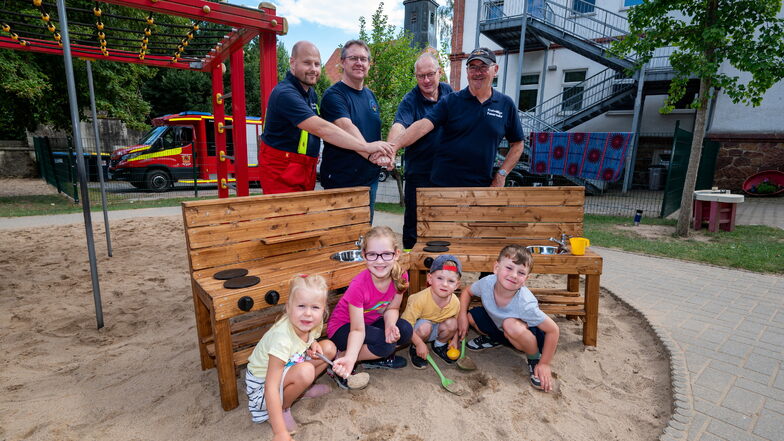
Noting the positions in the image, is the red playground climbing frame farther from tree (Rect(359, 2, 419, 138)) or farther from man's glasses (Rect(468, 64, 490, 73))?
tree (Rect(359, 2, 419, 138))

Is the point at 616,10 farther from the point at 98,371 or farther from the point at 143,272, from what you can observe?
the point at 98,371

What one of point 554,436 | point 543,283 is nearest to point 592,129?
point 543,283

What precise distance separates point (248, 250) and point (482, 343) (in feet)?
6.24

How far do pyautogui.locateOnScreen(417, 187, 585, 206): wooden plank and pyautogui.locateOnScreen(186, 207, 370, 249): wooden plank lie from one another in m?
0.62

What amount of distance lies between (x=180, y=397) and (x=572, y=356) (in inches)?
108

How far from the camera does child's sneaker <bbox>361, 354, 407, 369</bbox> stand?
2922 mm

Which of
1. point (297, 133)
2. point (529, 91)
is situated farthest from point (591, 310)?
point (529, 91)

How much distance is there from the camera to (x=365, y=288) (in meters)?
2.73

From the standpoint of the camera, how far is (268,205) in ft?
10.0

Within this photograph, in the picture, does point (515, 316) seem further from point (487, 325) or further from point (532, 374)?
point (532, 374)

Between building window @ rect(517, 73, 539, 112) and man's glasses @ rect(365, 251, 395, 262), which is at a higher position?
building window @ rect(517, 73, 539, 112)

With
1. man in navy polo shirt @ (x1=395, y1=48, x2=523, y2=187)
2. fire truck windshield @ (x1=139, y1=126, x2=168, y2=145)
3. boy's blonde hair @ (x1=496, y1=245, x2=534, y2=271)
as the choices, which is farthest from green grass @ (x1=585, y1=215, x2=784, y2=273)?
fire truck windshield @ (x1=139, y1=126, x2=168, y2=145)

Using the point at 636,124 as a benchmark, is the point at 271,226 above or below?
below

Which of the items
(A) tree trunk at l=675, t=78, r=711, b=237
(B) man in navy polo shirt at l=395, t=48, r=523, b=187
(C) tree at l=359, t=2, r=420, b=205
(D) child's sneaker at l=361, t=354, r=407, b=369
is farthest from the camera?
(C) tree at l=359, t=2, r=420, b=205
